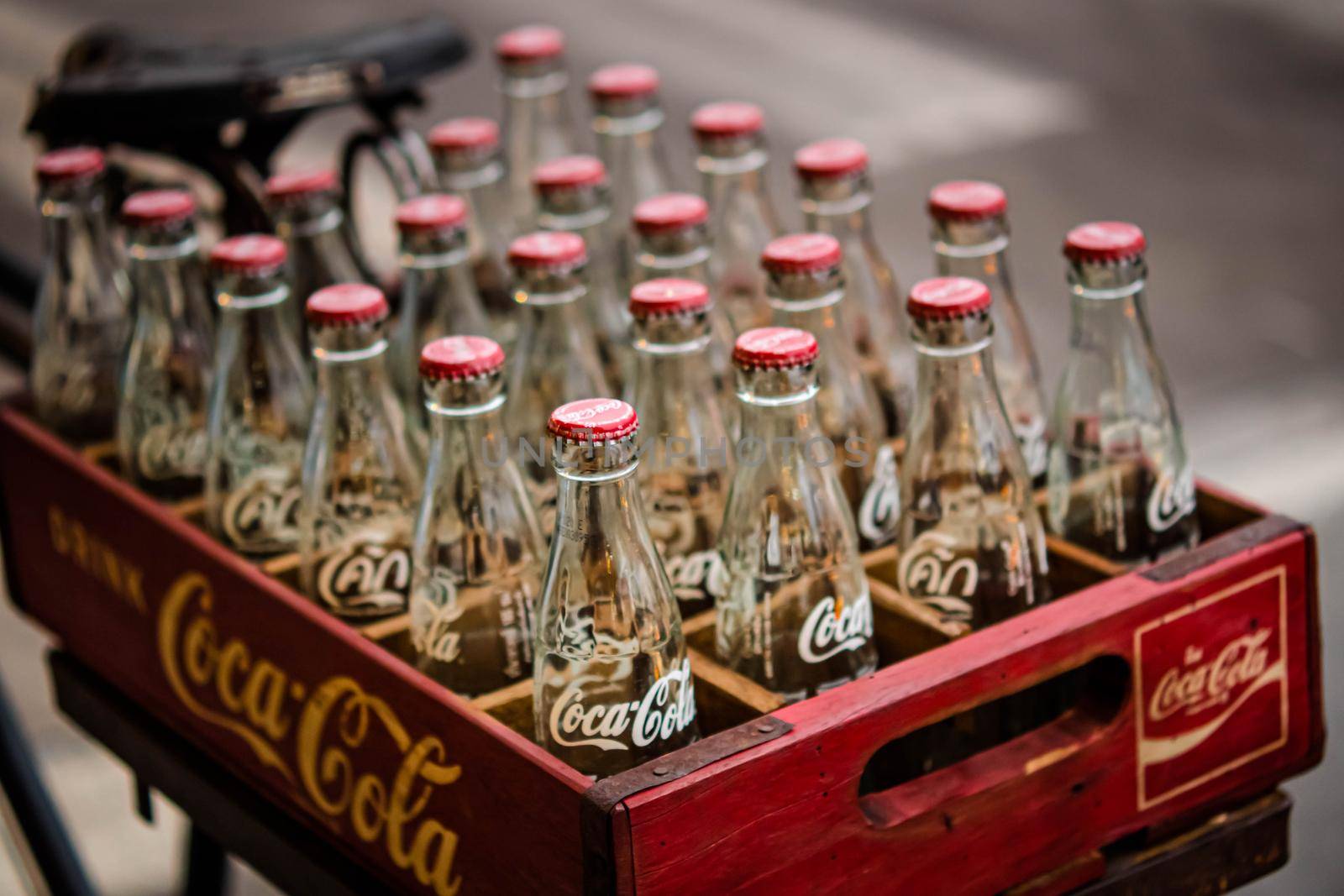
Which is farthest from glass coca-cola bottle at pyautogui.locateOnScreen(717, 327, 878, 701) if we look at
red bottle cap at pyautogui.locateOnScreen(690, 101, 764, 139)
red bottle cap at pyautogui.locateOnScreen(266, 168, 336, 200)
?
red bottle cap at pyautogui.locateOnScreen(266, 168, 336, 200)

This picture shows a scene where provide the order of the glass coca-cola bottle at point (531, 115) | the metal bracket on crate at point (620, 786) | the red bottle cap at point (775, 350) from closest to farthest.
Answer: the metal bracket on crate at point (620, 786) < the red bottle cap at point (775, 350) < the glass coca-cola bottle at point (531, 115)

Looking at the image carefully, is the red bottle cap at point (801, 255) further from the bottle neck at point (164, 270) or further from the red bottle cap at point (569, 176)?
the bottle neck at point (164, 270)

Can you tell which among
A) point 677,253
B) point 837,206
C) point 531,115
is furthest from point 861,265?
point 531,115

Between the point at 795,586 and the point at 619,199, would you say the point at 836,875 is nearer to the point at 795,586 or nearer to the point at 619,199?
the point at 795,586

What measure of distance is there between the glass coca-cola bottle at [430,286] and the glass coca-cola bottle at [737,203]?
7.3 inches

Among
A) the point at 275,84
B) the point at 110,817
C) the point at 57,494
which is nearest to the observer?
the point at 57,494

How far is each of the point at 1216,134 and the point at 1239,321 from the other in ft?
3.44

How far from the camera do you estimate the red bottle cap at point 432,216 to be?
112 centimetres

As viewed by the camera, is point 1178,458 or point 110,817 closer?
point 1178,458

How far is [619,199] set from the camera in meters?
1.35

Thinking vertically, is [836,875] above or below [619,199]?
below

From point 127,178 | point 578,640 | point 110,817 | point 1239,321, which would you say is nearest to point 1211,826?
point 578,640

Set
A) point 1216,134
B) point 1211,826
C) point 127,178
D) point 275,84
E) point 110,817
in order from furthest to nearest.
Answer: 1. point 1216,134
2. point 110,817
3. point 127,178
4. point 275,84
5. point 1211,826

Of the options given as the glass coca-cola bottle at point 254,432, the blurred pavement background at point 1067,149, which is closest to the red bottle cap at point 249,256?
the glass coca-cola bottle at point 254,432
